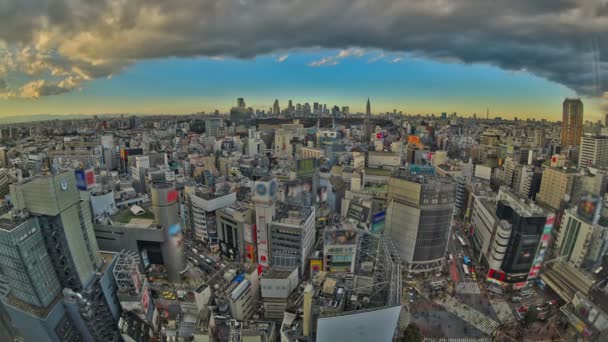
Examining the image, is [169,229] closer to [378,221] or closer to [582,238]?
[378,221]

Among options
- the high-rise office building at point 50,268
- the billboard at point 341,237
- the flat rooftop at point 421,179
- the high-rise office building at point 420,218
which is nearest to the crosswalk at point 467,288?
the high-rise office building at point 420,218

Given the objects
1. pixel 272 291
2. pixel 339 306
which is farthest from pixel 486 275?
pixel 272 291

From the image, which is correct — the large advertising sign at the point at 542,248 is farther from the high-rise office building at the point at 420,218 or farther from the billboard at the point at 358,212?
the billboard at the point at 358,212

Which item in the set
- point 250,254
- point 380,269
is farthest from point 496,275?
point 250,254

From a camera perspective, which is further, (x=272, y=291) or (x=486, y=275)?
(x=486, y=275)

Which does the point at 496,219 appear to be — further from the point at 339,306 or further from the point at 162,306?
the point at 162,306
